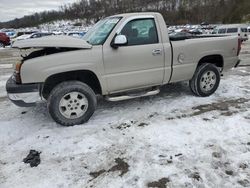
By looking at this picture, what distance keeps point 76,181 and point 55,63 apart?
6.66 feet

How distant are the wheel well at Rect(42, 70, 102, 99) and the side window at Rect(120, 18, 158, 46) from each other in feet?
3.01

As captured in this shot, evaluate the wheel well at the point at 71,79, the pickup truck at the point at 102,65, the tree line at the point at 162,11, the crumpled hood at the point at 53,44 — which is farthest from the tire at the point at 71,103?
the tree line at the point at 162,11

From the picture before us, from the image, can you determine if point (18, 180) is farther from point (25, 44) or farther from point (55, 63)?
point (25, 44)

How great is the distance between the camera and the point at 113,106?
19.0ft

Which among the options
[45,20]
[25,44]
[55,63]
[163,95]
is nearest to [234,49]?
[163,95]

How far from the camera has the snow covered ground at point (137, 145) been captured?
3.29 metres

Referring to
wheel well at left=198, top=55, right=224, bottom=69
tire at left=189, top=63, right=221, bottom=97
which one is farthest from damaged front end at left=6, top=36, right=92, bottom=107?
wheel well at left=198, top=55, right=224, bottom=69

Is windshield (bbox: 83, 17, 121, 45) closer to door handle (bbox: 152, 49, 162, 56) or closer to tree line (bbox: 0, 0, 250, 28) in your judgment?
door handle (bbox: 152, 49, 162, 56)

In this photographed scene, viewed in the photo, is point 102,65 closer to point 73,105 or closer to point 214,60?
point 73,105

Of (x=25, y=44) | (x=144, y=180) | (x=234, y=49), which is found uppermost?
(x=25, y=44)

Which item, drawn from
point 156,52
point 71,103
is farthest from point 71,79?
point 156,52

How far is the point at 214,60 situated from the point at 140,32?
217 cm

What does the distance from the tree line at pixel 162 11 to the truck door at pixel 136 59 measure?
54.9 meters

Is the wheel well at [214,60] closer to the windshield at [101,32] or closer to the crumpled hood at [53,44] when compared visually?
the windshield at [101,32]
